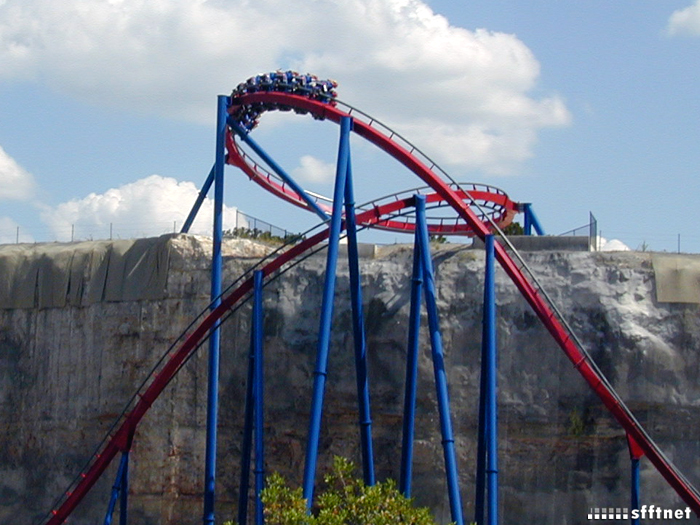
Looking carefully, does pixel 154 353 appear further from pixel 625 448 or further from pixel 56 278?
pixel 625 448

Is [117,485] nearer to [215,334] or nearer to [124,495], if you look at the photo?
[124,495]

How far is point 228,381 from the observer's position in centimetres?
2202

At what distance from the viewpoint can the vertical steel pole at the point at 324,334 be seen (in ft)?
53.5

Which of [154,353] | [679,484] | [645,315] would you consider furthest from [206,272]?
[679,484]

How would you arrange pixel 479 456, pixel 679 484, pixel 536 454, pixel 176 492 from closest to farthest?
pixel 679 484, pixel 479 456, pixel 536 454, pixel 176 492

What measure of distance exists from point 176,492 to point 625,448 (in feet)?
27.6

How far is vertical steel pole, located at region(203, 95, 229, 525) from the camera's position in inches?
750

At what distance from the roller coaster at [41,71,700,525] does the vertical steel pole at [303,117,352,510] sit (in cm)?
2

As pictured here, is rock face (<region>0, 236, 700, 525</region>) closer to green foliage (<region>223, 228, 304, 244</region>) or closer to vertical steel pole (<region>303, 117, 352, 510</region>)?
green foliage (<region>223, 228, 304, 244</region>)

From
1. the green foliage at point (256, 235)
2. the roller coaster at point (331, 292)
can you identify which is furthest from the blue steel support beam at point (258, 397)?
the green foliage at point (256, 235)

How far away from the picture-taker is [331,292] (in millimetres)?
17250

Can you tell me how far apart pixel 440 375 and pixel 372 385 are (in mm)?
3833

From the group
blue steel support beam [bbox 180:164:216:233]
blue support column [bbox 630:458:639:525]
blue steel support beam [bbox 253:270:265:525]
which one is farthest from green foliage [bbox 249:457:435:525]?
blue steel support beam [bbox 180:164:216:233]

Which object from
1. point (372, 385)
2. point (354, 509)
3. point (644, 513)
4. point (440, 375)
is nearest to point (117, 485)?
point (372, 385)
